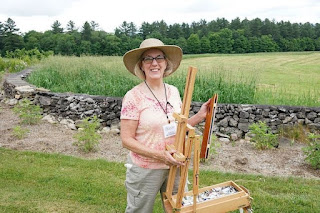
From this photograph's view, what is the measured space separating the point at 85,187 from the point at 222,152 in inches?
92.0

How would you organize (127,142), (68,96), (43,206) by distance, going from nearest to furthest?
(127,142), (43,206), (68,96)

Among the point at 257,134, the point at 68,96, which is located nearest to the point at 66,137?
the point at 68,96

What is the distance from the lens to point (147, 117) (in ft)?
7.68

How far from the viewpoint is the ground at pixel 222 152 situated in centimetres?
506

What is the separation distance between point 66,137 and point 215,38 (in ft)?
76.2

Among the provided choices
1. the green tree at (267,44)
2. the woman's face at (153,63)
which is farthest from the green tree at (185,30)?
the woman's face at (153,63)

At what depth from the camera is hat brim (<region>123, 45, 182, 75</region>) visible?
2379 millimetres

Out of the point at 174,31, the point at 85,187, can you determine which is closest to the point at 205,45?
the point at 174,31

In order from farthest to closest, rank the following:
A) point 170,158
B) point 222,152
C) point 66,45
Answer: point 66,45, point 222,152, point 170,158

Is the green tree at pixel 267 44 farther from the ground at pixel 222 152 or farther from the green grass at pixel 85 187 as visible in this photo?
the green grass at pixel 85 187

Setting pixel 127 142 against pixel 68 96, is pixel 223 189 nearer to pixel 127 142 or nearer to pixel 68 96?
pixel 127 142

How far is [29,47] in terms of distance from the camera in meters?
25.3

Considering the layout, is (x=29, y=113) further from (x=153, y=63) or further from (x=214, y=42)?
(x=214, y=42)

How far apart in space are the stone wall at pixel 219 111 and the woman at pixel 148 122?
4264 millimetres
